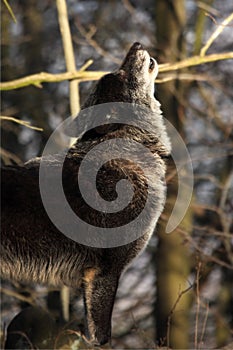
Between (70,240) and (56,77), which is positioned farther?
(56,77)

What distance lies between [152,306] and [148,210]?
302 inches

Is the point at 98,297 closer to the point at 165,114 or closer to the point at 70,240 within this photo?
the point at 70,240

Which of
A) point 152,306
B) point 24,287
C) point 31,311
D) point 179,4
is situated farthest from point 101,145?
point 152,306

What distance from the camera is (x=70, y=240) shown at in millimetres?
5844

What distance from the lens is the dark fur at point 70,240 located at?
5.73m

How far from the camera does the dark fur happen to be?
5727 millimetres

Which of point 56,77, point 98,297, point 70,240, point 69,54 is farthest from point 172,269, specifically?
point 70,240

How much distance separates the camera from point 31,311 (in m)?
7.43

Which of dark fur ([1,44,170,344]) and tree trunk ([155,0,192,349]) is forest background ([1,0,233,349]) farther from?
dark fur ([1,44,170,344])

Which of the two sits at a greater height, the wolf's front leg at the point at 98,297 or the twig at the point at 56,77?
the twig at the point at 56,77

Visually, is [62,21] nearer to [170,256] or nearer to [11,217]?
[11,217]

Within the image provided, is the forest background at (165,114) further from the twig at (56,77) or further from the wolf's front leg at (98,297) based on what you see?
the wolf's front leg at (98,297)

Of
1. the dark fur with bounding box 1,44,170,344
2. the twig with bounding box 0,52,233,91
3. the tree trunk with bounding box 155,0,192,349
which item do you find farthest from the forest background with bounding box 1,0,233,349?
the dark fur with bounding box 1,44,170,344

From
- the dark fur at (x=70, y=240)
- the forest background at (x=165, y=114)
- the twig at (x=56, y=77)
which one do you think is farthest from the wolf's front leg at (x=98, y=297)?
the forest background at (x=165, y=114)
